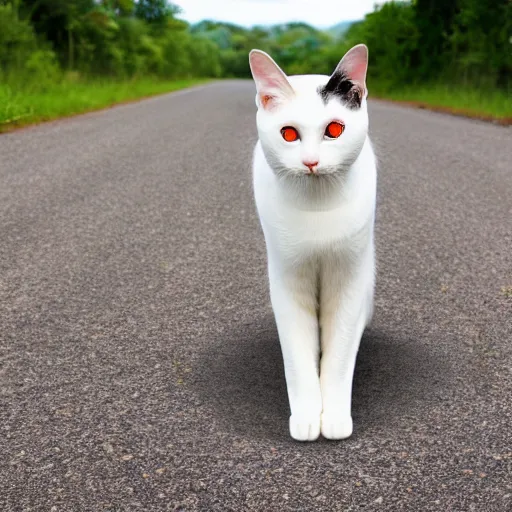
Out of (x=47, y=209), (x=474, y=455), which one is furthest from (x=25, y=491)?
(x=47, y=209)

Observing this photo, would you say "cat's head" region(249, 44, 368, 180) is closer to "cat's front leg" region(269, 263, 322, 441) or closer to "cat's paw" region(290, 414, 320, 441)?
"cat's front leg" region(269, 263, 322, 441)

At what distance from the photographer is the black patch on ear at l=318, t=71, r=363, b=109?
2139 mm

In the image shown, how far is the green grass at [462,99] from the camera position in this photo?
42.8 feet

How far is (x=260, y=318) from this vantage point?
3.58 m

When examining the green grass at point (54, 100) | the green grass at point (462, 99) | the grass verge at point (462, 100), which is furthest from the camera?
the green grass at point (462, 99)

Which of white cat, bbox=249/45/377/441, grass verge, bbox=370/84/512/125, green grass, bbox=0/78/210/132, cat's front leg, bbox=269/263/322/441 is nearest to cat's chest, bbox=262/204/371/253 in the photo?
white cat, bbox=249/45/377/441

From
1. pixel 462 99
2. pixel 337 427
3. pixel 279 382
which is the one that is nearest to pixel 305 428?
pixel 337 427

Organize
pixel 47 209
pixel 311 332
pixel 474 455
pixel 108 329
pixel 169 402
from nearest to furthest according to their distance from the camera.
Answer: pixel 474 455
pixel 311 332
pixel 169 402
pixel 108 329
pixel 47 209

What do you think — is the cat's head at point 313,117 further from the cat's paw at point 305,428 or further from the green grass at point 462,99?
the green grass at point 462,99

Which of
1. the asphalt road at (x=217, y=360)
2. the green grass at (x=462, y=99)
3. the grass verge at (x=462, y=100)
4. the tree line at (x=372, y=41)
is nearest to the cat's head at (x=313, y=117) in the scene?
the asphalt road at (x=217, y=360)

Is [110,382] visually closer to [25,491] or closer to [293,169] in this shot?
[25,491]

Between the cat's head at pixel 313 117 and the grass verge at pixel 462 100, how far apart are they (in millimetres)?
10264

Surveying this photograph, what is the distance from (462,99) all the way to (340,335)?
45.3 ft

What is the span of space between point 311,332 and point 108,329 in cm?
131
